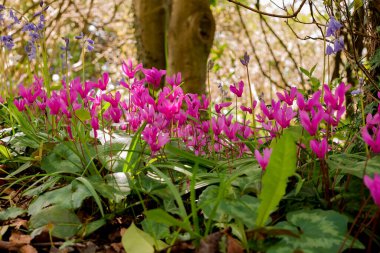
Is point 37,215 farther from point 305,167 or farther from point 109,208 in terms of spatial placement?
point 305,167

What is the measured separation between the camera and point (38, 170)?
2164mm

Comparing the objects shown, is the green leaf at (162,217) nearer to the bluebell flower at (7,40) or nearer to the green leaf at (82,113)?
the green leaf at (82,113)

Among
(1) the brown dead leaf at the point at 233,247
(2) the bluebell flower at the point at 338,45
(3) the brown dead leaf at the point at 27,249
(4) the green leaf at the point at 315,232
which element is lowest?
(3) the brown dead leaf at the point at 27,249

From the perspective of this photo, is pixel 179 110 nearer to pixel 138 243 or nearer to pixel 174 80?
pixel 174 80

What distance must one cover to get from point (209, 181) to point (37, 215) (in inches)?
23.5

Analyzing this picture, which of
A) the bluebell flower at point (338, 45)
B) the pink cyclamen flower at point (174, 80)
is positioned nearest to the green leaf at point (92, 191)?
the pink cyclamen flower at point (174, 80)

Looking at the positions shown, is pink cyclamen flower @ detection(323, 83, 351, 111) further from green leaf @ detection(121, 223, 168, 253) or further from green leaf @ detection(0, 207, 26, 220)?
green leaf @ detection(0, 207, 26, 220)

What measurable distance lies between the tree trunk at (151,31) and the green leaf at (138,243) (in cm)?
373

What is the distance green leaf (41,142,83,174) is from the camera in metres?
1.81

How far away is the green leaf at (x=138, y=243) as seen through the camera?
1.31 meters

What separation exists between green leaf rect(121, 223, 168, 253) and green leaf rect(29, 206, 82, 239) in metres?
0.26

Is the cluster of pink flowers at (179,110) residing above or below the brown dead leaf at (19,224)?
above

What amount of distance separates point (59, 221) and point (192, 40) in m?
3.07

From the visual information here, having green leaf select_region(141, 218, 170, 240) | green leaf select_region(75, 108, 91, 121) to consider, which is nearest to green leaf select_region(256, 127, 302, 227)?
green leaf select_region(141, 218, 170, 240)
